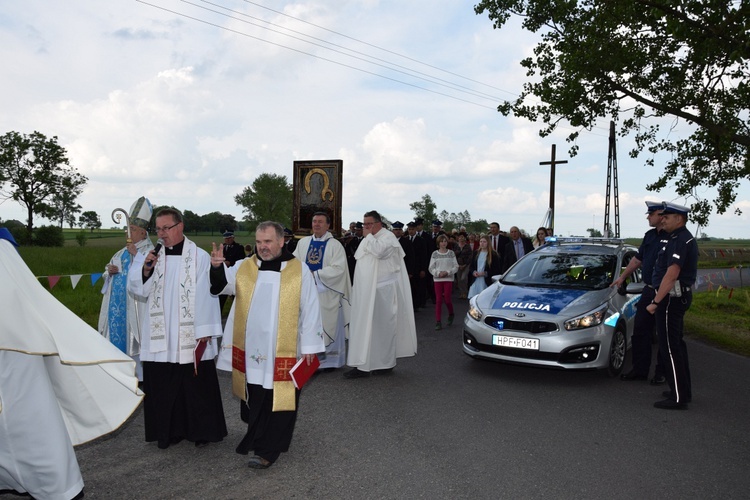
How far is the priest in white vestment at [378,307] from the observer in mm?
7758

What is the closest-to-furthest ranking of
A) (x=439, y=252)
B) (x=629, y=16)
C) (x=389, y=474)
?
(x=389, y=474) → (x=439, y=252) → (x=629, y=16)

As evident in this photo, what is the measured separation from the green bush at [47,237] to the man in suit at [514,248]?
1606 inches

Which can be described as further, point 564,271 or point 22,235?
point 22,235

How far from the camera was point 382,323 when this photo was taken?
7.90 m

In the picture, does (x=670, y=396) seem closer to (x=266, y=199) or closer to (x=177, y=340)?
(x=177, y=340)

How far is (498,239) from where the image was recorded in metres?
13.6

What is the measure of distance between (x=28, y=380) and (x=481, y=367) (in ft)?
19.2

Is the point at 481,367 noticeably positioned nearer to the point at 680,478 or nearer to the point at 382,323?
the point at 382,323

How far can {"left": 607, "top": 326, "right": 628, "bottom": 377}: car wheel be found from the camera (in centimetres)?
741

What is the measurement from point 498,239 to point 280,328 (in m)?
9.60

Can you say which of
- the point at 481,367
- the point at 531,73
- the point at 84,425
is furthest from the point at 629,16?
the point at 84,425

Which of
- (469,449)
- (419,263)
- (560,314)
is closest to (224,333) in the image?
(469,449)

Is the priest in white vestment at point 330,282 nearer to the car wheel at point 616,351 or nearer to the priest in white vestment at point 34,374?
the car wheel at point 616,351

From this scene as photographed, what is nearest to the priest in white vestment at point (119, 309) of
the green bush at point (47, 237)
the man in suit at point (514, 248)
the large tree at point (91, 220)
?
the man in suit at point (514, 248)
